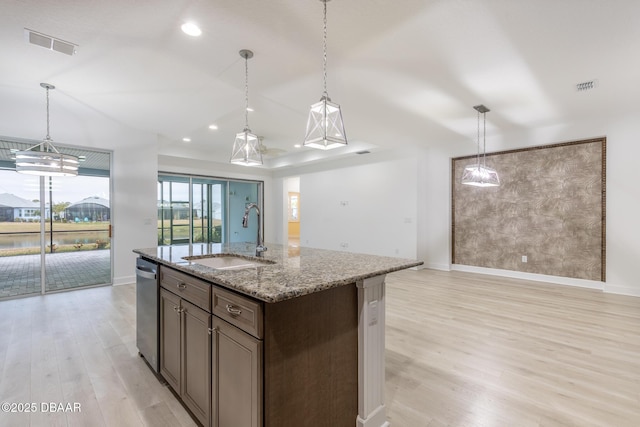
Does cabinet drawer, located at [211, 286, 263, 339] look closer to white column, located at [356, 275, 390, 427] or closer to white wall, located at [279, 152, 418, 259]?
white column, located at [356, 275, 390, 427]

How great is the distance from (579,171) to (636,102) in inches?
45.7

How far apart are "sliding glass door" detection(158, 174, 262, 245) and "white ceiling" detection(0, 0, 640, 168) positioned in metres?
2.48

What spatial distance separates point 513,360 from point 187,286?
2.69 meters

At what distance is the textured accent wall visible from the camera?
4.77 m

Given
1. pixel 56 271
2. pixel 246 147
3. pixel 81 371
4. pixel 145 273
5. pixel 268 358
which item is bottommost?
pixel 81 371

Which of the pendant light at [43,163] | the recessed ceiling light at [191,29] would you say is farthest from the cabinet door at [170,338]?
the pendant light at [43,163]

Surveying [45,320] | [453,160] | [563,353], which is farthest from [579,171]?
[45,320]

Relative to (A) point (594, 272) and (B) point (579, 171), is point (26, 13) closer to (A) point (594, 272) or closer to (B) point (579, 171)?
(B) point (579, 171)

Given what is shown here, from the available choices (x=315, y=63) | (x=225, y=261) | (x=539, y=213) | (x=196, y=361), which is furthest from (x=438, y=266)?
(x=196, y=361)

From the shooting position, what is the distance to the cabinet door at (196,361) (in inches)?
64.1

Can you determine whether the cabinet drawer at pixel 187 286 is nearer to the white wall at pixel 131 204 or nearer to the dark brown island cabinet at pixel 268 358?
the dark brown island cabinet at pixel 268 358

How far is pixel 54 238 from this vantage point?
4.82 metres

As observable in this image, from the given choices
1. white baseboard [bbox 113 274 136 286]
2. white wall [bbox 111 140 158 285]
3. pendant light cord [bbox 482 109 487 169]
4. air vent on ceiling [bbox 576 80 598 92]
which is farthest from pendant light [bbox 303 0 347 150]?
white baseboard [bbox 113 274 136 286]

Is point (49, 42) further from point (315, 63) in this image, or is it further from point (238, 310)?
point (238, 310)
